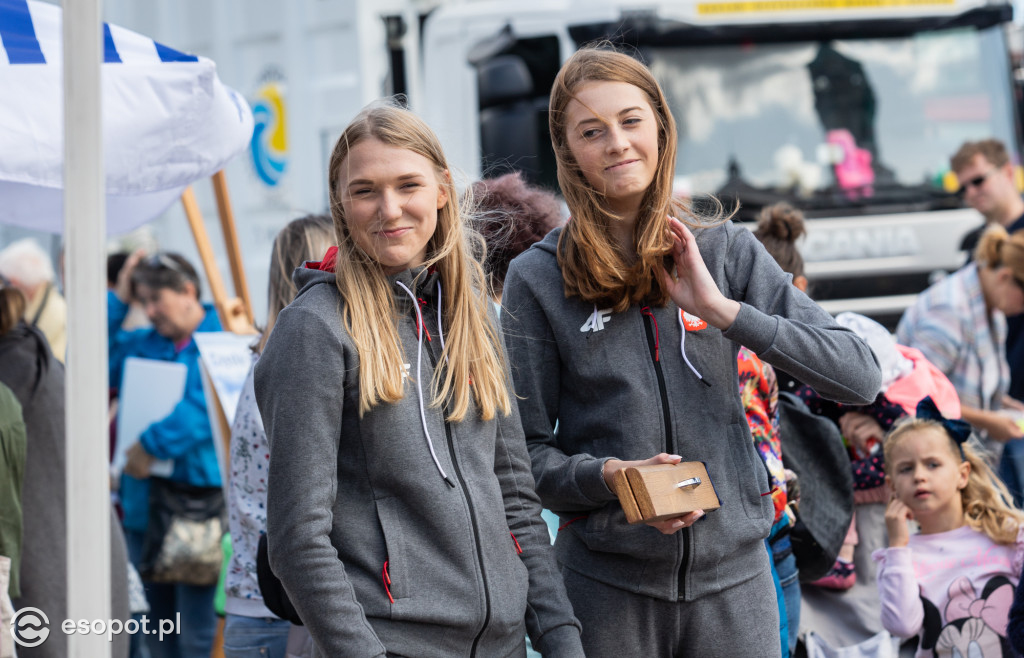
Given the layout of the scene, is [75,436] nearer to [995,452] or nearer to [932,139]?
[995,452]

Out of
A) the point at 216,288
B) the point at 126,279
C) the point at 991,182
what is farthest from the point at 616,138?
the point at 126,279

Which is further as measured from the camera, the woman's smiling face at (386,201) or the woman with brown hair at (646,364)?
the woman with brown hair at (646,364)

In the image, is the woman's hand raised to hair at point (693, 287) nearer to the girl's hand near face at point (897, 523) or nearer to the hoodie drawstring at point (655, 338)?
the hoodie drawstring at point (655, 338)

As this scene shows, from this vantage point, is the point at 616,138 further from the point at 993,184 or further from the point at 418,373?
the point at 993,184

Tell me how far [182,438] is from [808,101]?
4.34 meters

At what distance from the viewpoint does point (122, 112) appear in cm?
291

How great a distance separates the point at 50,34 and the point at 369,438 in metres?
1.59

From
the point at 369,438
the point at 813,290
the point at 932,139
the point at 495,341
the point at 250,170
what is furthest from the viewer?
the point at 250,170

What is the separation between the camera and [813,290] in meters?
6.52

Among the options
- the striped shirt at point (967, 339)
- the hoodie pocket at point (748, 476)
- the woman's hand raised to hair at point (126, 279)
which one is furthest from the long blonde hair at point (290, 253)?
the woman's hand raised to hair at point (126, 279)

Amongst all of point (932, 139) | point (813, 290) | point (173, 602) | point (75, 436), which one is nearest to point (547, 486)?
point (75, 436)

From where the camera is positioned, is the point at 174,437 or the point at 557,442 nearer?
the point at 557,442

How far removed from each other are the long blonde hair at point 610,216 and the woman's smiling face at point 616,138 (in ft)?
0.08

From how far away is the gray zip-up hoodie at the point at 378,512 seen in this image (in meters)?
1.97
